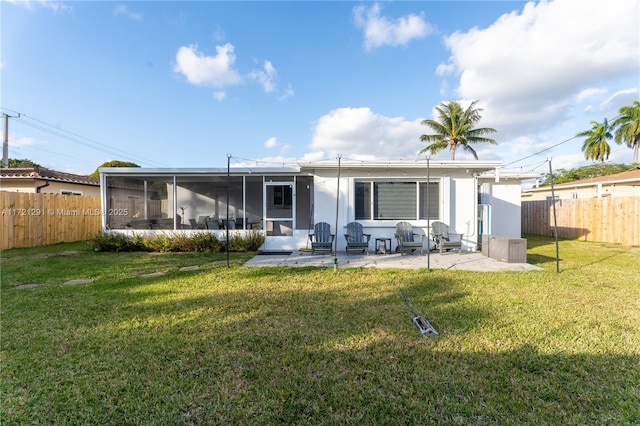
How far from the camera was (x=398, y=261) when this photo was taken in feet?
24.5

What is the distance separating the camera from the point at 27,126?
2161 cm

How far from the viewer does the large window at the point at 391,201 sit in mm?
9117

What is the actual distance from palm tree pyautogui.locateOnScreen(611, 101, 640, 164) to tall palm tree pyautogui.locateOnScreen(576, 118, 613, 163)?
707 millimetres

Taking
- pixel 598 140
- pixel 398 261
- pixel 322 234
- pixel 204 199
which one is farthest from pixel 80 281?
pixel 598 140

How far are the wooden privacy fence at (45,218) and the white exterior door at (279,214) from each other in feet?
22.6

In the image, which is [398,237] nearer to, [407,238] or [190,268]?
[407,238]

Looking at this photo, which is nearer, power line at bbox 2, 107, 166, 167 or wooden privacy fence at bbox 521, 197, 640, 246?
wooden privacy fence at bbox 521, 197, 640, 246

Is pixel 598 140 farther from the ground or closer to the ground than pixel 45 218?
farther from the ground

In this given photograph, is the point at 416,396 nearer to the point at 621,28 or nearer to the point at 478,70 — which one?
the point at 621,28

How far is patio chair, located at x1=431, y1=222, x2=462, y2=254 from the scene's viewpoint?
8.34 metres

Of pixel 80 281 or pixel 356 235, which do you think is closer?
pixel 80 281

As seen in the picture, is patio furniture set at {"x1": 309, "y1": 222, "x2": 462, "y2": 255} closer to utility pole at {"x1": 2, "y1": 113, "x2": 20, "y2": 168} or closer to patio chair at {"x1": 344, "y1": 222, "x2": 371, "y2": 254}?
patio chair at {"x1": 344, "y1": 222, "x2": 371, "y2": 254}

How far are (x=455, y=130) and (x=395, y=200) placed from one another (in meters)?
15.7

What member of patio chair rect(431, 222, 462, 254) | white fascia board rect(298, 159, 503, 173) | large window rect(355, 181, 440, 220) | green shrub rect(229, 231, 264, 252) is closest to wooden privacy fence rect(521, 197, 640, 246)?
white fascia board rect(298, 159, 503, 173)
